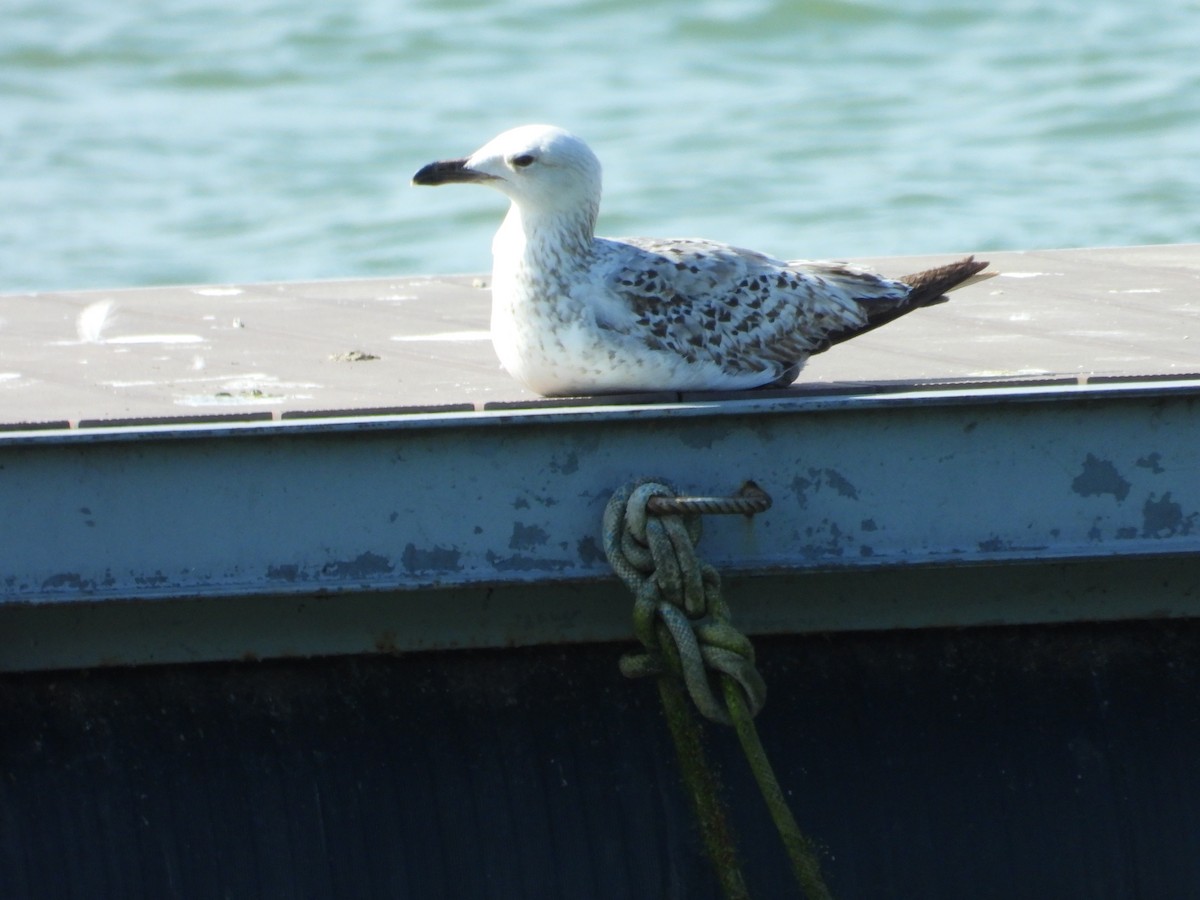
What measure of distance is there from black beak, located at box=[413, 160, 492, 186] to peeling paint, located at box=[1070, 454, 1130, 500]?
120 centimetres

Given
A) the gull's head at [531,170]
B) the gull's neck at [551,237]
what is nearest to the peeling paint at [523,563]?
the gull's neck at [551,237]

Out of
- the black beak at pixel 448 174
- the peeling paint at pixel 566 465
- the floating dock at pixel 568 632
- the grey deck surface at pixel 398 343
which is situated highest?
the black beak at pixel 448 174

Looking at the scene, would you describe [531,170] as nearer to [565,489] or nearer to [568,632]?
[565,489]

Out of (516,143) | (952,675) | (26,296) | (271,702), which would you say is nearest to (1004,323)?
(952,675)

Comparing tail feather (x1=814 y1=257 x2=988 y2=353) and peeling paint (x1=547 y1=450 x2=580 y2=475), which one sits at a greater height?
tail feather (x1=814 y1=257 x2=988 y2=353)

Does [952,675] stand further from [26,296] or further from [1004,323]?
[26,296]

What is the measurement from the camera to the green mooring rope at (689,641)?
2801 millimetres

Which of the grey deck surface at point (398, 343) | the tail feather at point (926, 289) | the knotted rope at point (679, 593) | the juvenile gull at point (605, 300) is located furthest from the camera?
the tail feather at point (926, 289)

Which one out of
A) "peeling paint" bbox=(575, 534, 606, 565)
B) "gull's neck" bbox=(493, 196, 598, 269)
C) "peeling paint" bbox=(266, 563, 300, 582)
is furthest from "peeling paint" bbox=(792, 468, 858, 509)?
"peeling paint" bbox=(266, 563, 300, 582)

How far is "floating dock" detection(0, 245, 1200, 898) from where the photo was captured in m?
2.82

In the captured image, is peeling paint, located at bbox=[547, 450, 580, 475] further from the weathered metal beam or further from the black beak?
the black beak

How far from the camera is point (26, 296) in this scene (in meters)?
5.21

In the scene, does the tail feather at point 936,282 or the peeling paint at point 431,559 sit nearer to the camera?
the peeling paint at point 431,559

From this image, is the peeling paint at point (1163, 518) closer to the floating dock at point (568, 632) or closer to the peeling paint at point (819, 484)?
the floating dock at point (568, 632)
